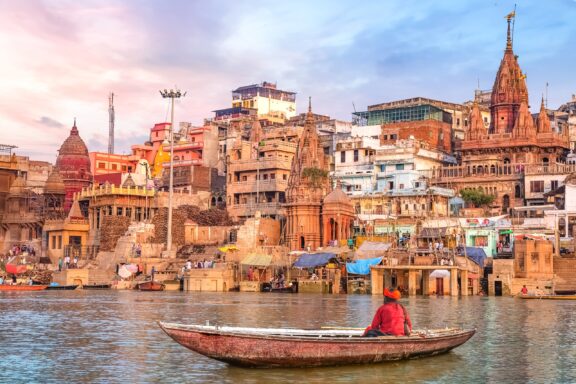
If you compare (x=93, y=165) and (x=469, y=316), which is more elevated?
(x=93, y=165)

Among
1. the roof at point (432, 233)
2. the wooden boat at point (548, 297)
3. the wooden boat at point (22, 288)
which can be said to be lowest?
the wooden boat at point (22, 288)

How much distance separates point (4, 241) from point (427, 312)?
56019 mm

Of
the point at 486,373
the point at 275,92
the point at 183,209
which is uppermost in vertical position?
the point at 275,92

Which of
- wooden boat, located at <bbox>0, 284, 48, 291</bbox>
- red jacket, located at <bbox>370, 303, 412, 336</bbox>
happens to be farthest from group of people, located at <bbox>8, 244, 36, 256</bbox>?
red jacket, located at <bbox>370, 303, 412, 336</bbox>

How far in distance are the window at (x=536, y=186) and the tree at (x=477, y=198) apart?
9.98 feet

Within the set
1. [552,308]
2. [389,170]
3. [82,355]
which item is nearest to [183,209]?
[389,170]

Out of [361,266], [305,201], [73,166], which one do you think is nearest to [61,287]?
[305,201]

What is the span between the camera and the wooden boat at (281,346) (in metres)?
22.4

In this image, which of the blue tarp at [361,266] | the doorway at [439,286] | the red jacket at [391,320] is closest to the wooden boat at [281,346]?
the red jacket at [391,320]

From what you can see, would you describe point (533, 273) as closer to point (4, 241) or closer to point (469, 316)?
point (469, 316)

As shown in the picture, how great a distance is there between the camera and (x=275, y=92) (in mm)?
119562

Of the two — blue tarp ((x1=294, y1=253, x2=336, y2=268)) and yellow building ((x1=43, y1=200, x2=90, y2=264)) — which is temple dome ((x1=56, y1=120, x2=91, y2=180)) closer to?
yellow building ((x1=43, y1=200, x2=90, y2=264))

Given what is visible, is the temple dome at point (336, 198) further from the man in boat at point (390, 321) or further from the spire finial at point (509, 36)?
the man in boat at point (390, 321)

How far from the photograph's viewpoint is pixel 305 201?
71625 millimetres
